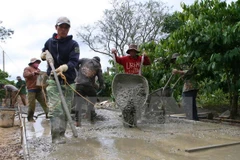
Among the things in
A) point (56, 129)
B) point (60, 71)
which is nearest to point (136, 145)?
point (56, 129)

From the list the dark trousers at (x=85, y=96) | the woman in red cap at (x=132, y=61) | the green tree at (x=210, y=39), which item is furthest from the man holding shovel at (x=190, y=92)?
the dark trousers at (x=85, y=96)

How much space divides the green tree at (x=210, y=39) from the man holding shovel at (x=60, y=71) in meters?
2.60

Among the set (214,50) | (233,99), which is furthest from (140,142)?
(233,99)

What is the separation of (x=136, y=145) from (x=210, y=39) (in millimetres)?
2951

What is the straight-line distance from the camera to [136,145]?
405 cm

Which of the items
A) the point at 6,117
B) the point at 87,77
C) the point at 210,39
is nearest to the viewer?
the point at 210,39

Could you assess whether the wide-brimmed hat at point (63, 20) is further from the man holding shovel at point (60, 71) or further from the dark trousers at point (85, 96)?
the dark trousers at point (85, 96)

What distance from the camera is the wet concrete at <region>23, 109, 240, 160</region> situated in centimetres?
343

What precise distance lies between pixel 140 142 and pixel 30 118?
4054mm

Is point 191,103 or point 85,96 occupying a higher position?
point 85,96

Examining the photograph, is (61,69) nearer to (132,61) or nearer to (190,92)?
(132,61)

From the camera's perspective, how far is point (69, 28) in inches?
179

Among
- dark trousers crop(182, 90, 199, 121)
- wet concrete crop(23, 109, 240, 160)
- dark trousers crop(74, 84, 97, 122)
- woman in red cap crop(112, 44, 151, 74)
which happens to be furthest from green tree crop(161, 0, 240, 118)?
dark trousers crop(74, 84, 97, 122)

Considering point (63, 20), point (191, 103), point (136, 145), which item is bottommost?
point (136, 145)
